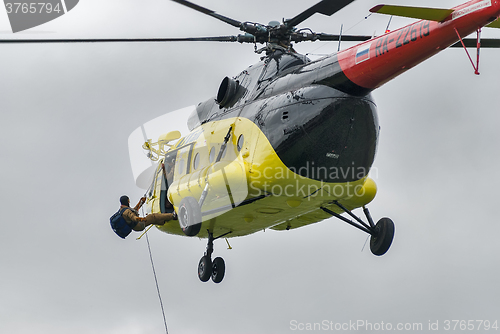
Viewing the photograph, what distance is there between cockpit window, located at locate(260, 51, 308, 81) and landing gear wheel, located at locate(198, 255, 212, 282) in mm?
5944

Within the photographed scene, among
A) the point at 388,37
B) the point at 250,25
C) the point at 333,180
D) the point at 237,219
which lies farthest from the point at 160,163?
the point at 388,37

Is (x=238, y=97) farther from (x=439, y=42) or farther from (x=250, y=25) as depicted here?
(x=439, y=42)

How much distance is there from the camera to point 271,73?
16453mm

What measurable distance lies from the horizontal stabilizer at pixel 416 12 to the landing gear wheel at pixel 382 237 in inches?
263

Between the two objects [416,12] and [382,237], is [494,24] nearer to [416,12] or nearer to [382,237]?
[416,12]

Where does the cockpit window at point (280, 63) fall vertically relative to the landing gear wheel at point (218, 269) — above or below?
above

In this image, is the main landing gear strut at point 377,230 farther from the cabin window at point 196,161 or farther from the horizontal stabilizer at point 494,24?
the horizontal stabilizer at point 494,24

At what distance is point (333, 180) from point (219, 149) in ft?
10.7

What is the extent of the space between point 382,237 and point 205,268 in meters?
5.47

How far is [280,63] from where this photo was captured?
16500mm

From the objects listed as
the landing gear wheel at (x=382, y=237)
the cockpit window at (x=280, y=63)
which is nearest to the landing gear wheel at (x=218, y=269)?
the landing gear wheel at (x=382, y=237)

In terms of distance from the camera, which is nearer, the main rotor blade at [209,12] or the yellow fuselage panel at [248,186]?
the yellow fuselage panel at [248,186]

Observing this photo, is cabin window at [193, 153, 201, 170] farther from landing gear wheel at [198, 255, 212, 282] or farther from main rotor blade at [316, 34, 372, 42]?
main rotor blade at [316, 34, 372, 42]

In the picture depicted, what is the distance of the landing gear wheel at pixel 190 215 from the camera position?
1620 centimetres
